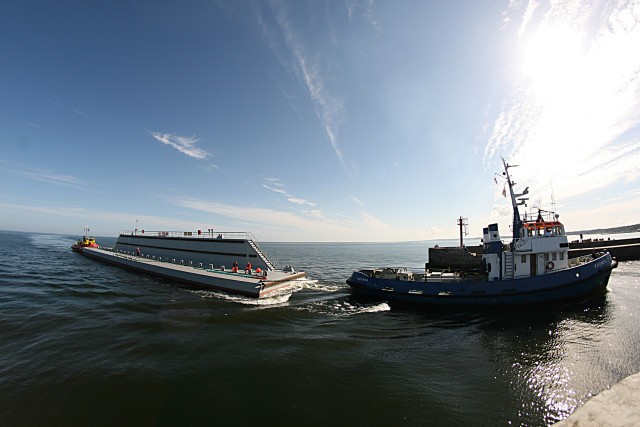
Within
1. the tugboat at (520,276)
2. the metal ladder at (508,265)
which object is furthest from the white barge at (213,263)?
the metal ladder at (508,265)

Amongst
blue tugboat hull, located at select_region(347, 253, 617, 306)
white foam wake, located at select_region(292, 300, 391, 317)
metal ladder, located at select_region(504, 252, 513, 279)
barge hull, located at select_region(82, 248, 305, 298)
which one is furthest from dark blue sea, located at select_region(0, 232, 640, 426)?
barge hull, located at select_region(82, 248, 305, 298)

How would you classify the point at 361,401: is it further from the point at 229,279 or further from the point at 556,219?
the point at 556,219

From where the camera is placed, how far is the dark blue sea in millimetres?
8742

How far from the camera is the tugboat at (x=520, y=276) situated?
1998 centimetres

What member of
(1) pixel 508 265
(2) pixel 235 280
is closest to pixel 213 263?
(2) pixel 235 280

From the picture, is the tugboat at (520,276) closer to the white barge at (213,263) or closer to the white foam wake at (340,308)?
the white foam wake at (340,308)

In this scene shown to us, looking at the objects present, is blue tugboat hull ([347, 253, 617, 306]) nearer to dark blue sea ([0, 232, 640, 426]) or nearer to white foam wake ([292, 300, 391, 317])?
dark blue sea ([0, 232, 640, 426])

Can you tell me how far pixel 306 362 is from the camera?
1206 centimetres

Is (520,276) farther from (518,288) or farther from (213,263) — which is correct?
(213,263)

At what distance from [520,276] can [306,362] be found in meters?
18.7

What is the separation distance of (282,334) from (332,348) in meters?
Result: 3.45

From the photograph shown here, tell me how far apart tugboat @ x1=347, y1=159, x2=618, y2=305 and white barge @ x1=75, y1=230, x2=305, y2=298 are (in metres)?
12.0

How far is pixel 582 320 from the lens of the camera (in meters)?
17.2

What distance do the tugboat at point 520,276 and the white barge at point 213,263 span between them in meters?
12.0
